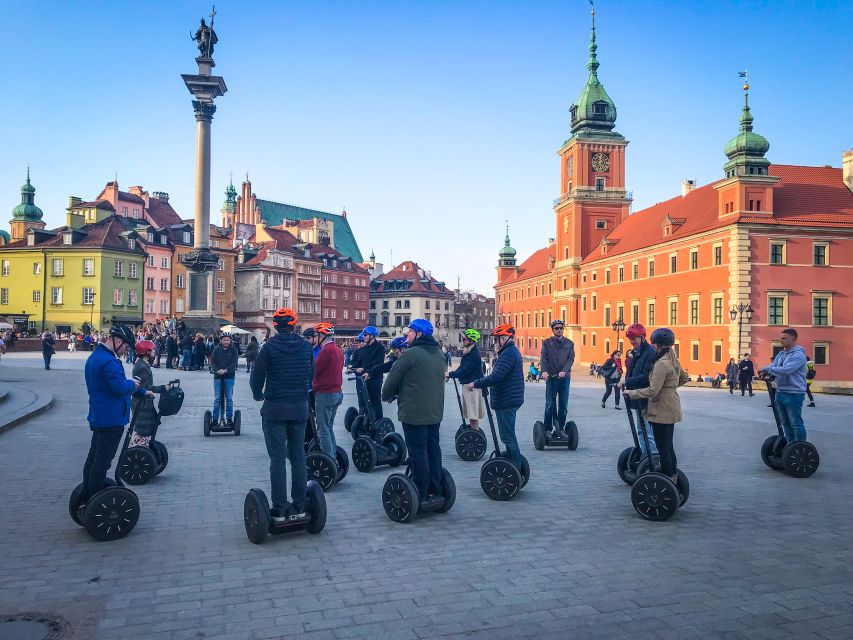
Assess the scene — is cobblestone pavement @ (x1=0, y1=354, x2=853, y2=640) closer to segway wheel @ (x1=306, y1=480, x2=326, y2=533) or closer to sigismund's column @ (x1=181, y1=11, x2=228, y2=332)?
segway wheel @ (x1=306, y1=480, x2=326, y2=533)

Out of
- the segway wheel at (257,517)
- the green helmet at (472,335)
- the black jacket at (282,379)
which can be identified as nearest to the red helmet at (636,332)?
the green helmet at (472,335)

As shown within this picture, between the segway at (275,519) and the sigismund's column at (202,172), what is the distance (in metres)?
28.9

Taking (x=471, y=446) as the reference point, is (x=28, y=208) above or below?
above

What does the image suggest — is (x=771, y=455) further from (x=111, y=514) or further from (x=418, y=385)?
(x=111, y=514)

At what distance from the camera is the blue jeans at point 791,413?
32.4 feet

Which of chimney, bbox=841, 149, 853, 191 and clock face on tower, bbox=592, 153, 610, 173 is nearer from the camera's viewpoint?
chimney, bbox=841, 149, 853, 191

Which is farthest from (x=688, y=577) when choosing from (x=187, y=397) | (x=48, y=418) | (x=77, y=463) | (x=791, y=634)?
(x=187, y=397)

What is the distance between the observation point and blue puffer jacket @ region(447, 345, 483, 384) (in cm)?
984

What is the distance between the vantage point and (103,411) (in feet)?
21.3

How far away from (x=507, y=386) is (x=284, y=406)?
3.50m

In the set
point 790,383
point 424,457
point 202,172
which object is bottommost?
point 424,457

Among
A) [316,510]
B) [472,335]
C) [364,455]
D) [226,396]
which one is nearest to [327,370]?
[364,455]

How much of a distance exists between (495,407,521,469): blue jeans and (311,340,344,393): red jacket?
7.31ft

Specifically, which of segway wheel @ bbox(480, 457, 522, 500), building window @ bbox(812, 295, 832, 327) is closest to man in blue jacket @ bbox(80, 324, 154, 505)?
segway wheel @ bbox(480, 457, 522, 500)
